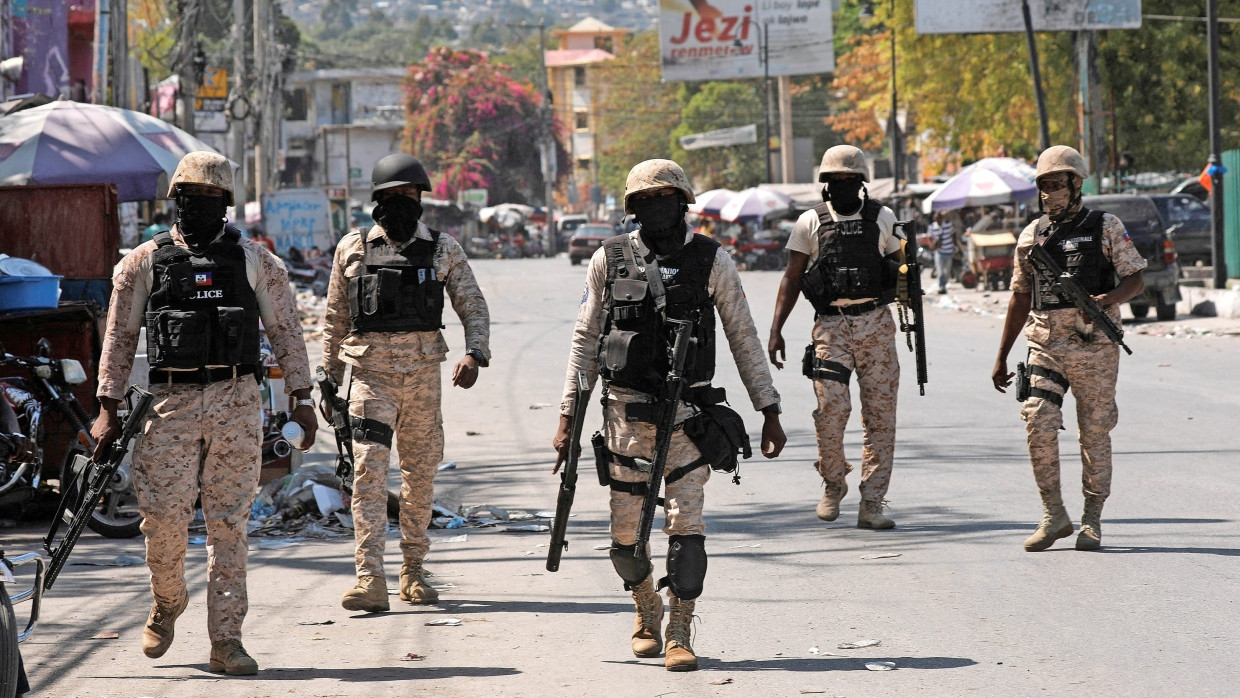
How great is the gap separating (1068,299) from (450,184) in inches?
2930

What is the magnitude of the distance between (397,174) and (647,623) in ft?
7.45

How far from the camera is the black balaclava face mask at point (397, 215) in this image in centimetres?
662

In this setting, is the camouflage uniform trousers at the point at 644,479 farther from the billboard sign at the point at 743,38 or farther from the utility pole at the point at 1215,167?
the billboard sign at the point at 743,38

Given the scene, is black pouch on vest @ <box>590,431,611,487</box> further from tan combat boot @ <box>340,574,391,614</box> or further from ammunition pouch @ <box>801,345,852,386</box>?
ammunition pouch @ <box>801,345,852,386</box>

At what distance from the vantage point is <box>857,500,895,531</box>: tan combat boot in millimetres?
7988

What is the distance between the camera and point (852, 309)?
316 inches

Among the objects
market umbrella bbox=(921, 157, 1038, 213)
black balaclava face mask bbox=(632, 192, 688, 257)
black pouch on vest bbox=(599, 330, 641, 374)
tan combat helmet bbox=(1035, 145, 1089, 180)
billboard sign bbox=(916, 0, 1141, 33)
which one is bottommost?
black pouch on vest bbox=(599, 330, 641, 374)

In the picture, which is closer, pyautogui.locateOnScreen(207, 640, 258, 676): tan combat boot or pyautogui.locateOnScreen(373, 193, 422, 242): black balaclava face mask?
pyautogui.locateOnScreen(207, 640, 258, 676): tan combat boot

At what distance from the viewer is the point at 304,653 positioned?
586cm

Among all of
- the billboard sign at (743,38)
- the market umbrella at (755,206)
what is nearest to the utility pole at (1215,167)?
the market umbrella at (755,206)

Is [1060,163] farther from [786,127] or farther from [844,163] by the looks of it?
[786,127]

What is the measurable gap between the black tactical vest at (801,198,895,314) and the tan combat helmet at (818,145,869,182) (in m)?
0.22

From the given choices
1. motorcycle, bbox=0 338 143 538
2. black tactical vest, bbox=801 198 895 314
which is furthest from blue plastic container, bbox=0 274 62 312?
black tactical vest, bbox=801 198 895 314

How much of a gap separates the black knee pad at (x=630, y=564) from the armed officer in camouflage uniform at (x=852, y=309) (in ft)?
8.77
